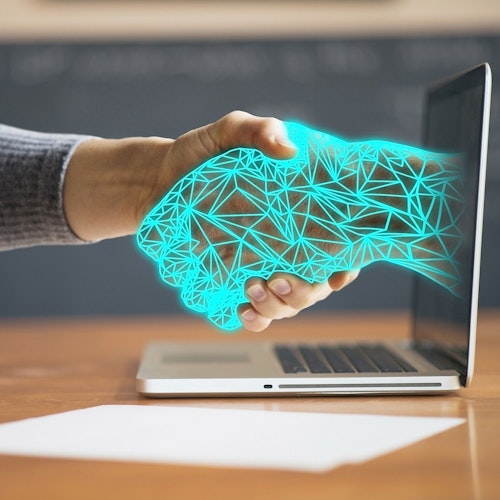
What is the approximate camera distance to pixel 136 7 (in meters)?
2.26

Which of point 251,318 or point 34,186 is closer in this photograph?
point 251,318

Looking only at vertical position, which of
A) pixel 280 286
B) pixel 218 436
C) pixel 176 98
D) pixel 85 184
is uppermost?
pixel 176 98

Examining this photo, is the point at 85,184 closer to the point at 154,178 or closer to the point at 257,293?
the point at 154,178

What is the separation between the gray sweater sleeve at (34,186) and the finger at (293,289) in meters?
0.28

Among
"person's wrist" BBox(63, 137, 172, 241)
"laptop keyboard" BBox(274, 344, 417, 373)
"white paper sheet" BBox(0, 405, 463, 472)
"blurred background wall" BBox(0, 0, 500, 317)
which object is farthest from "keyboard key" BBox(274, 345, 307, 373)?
"blurred background wall" BBox(0, 0, 500, 317)

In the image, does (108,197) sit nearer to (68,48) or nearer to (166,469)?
(166,469)

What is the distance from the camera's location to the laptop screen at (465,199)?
825 millimetres

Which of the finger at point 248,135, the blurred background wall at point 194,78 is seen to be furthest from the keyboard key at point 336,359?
the blurred background wall at point 194,78

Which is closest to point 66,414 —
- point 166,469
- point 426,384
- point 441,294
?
point 166,469

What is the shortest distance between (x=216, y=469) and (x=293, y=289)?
313 millimetres

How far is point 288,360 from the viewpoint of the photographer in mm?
960

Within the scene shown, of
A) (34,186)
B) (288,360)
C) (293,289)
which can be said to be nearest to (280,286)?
(293,289)

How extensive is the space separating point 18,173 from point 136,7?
53.1 inches

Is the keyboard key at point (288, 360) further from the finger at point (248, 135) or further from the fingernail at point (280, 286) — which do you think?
the finger at point (248, 135)
